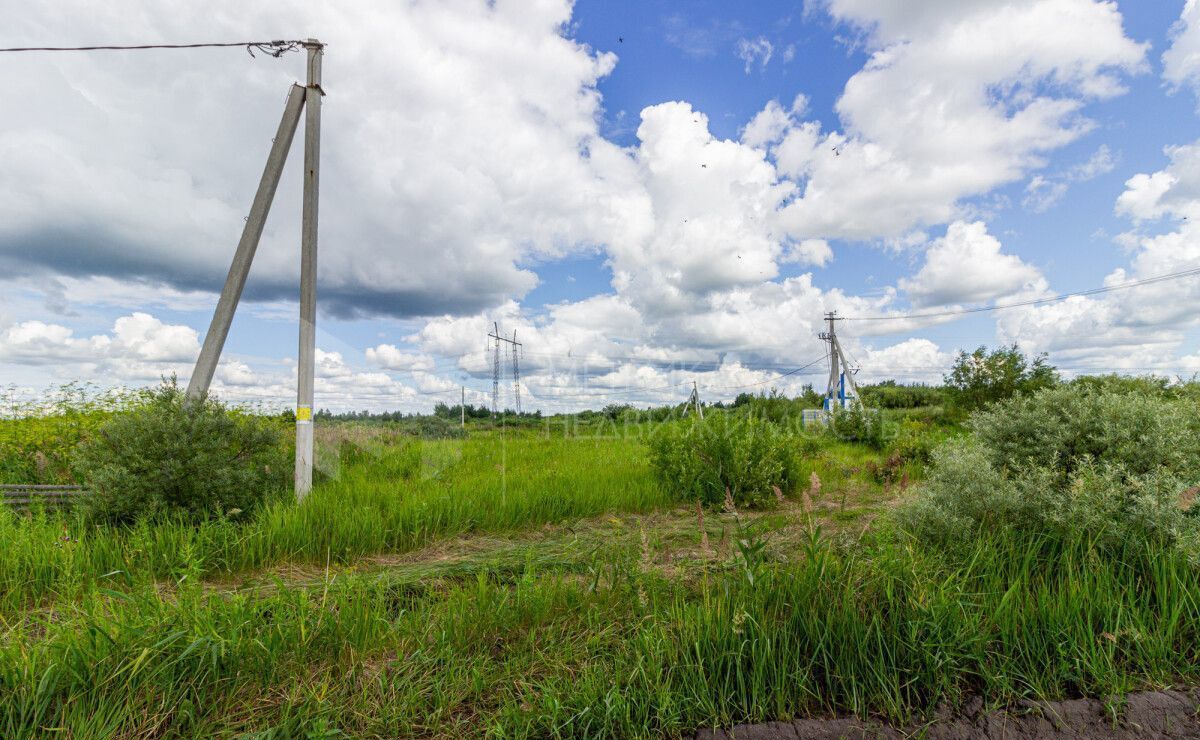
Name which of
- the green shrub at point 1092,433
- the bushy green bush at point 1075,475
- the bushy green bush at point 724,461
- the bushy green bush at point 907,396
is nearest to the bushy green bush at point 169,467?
the bushy green bush at point 724,461

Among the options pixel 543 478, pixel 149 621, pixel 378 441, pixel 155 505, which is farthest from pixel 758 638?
pixel 378 441

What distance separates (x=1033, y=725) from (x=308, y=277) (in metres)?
7.55

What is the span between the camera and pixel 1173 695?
2502 millimetres

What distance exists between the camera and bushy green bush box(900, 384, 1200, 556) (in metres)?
3.38

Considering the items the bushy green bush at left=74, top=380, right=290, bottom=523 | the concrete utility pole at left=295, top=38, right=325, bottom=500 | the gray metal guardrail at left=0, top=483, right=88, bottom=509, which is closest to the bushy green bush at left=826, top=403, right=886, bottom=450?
the concrete utility pole at left=295, top=38, right=325, bottom=500

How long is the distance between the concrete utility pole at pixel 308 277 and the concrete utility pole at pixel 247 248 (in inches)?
8.2

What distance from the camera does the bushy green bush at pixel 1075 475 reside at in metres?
3.38

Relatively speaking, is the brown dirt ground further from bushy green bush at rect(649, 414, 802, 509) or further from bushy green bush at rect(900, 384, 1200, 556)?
bushy green bush at rect(649, 414, 802, 509)

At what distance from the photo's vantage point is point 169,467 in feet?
17.6

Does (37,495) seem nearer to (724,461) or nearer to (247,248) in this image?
(247,248)

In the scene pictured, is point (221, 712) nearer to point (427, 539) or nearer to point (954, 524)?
point (427, 539)

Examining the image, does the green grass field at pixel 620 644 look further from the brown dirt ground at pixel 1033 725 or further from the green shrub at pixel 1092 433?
the green shrub at pixel 1092 433

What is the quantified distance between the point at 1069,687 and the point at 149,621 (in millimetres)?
4389

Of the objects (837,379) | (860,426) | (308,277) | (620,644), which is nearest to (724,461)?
(620,644)
